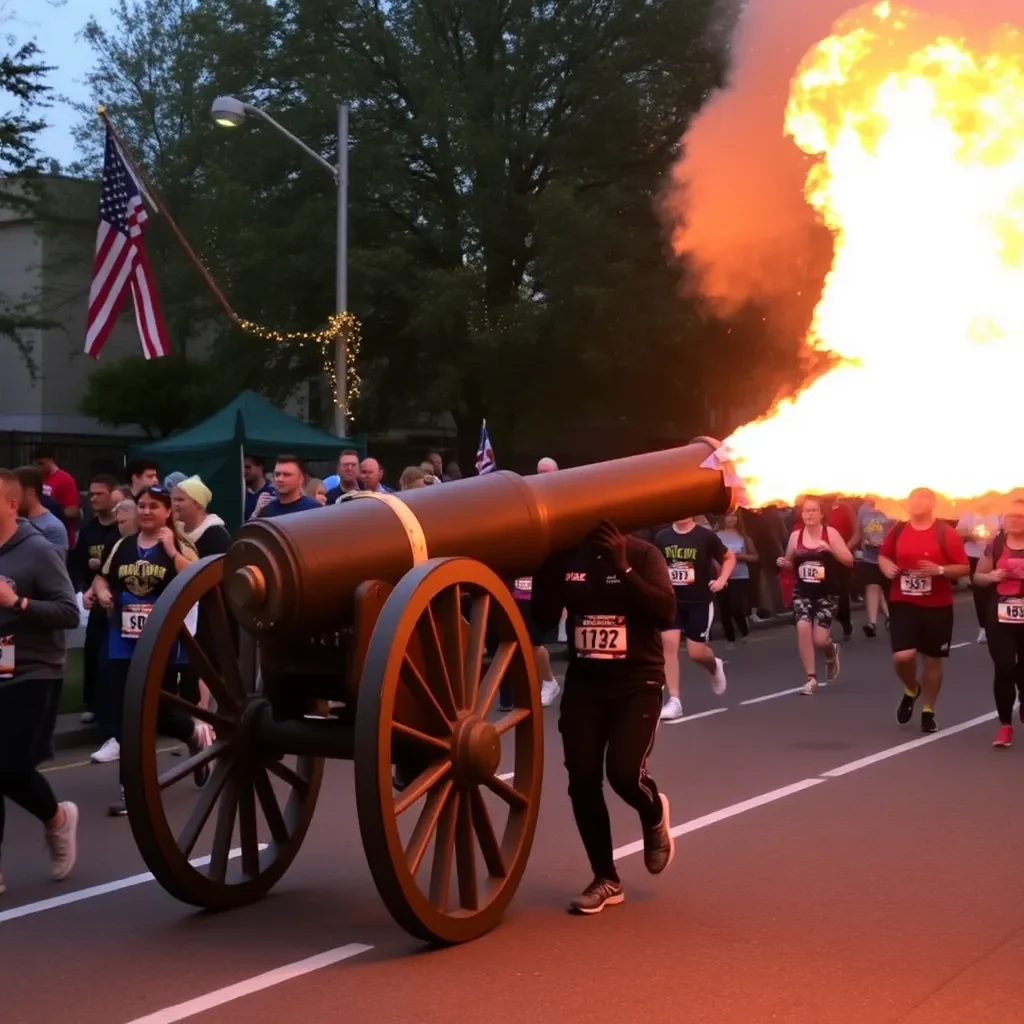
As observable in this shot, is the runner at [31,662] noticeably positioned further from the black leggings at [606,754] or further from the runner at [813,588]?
the runner at [813,588]

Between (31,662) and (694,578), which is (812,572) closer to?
(694,578)

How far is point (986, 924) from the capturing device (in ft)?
20.1

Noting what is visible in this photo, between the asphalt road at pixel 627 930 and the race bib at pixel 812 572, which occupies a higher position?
the race bib at pixel 812 572

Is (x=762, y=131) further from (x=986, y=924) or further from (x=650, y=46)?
(x=650, y=46)

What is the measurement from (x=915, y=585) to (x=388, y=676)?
666 centimetres

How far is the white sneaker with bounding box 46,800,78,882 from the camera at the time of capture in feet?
22.3

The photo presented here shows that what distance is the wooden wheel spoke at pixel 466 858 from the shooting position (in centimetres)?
587

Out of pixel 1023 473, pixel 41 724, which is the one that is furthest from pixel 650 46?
pixel 41 724

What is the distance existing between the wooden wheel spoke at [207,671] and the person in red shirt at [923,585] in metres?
6.10

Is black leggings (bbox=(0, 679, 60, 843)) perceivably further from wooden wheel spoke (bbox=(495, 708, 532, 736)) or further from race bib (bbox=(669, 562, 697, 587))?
race bib (bbox=(669, 562, 697, 587))

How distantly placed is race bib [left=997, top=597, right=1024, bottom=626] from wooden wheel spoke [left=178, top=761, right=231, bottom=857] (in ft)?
20.1

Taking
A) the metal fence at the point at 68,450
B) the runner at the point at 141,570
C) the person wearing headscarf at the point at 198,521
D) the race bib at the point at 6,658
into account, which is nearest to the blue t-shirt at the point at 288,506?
the person wearing headscarf at the point at 198,521

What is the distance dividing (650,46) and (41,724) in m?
24.3

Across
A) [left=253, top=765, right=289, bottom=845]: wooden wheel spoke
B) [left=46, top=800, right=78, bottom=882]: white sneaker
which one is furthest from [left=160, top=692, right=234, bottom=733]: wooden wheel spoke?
[left=46, top=800, right=78, bottom=882]: white sneaker
